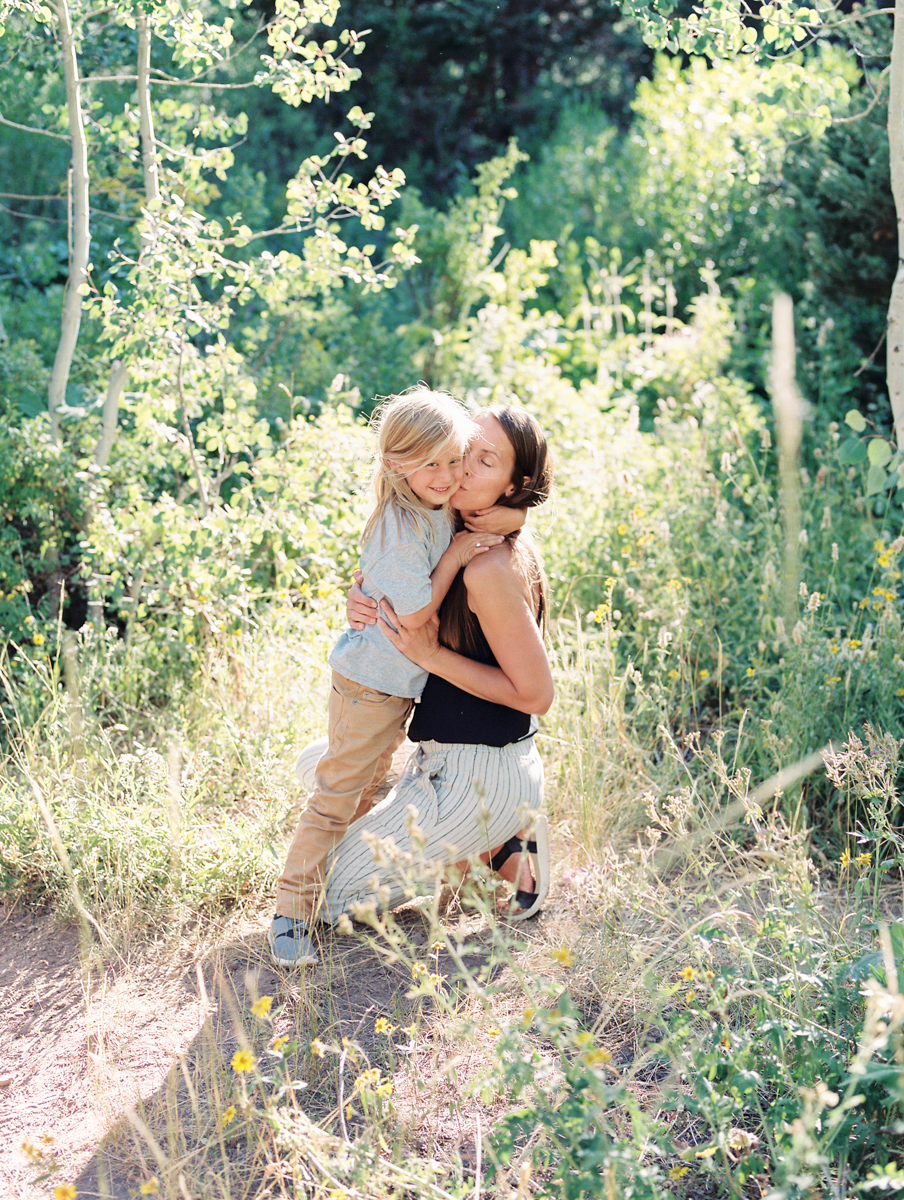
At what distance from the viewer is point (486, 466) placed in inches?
97.2

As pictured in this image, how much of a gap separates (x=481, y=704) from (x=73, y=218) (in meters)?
2.47

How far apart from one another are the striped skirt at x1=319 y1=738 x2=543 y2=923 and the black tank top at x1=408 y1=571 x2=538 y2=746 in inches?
1.4

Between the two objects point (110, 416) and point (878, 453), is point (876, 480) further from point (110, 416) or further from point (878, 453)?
point (110, 416)

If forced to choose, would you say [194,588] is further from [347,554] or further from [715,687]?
[715,687]

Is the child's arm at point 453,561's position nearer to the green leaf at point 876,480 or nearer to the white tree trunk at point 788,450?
the green leaf at point 876,480

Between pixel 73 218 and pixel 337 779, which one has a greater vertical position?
pixel 73 218

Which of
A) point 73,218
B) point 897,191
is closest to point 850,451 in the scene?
→ point 897,191

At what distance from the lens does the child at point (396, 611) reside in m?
2.39

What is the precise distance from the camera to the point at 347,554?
413 cm

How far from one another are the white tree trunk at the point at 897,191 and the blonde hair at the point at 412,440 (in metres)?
1.35

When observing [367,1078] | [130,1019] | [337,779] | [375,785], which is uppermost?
[337,779]

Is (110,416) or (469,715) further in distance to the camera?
(110,416)

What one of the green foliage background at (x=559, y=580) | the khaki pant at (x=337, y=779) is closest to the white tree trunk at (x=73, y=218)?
the green foliage background at (x=559, y=580)

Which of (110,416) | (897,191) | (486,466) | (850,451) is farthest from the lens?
(110,416)
